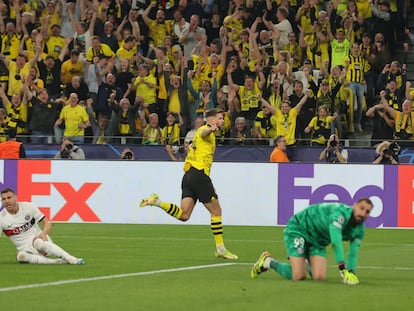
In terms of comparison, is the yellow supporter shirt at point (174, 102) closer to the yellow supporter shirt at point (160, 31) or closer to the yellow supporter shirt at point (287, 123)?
the yellow supporter shirt at point (160, 31)

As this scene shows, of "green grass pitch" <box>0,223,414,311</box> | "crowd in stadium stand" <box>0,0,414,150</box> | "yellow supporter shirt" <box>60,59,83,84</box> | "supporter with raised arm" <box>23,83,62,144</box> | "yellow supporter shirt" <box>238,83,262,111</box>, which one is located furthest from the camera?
"yellow supporter shirt" <box>60,59,83,84</box>

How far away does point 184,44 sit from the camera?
32281mm

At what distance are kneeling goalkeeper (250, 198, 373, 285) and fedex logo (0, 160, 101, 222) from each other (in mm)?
13013

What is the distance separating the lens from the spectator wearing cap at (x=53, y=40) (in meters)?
32.8

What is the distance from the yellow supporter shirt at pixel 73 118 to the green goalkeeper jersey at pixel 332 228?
16668mm

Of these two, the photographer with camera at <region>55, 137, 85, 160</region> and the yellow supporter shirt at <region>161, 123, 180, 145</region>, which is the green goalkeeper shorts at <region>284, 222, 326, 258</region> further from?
the yellow supporter shirt at <region>161, 123, 180, 145</region>

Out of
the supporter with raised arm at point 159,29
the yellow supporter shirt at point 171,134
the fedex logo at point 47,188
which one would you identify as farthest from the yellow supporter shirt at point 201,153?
the supporter with raised arm at point 159,29

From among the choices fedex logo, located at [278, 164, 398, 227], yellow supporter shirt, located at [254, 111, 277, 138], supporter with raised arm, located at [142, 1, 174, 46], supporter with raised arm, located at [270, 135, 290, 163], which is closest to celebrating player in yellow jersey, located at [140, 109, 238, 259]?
fedex logo, located at [278, 164, 398, 227]

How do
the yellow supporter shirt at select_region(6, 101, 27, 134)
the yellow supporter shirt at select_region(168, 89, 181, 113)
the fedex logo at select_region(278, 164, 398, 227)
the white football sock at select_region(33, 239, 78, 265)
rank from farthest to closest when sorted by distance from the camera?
the yellow supporter shirt at select_region(6, 101, 27, 134) < the yellow supporter shirt at select_region(168, 89, 181, 113) < the fedex logo at select_region(278, 164, 398, 227) < the white football sock at select_region(33, 239, 78, 265)

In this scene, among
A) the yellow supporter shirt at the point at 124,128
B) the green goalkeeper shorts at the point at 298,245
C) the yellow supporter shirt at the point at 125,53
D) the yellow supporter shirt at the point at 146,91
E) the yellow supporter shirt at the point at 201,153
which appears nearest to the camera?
the green goalkeeper shorts at the point at 298,245

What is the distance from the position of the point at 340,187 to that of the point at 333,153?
152 centimetres

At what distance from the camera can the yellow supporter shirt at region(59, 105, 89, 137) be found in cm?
3002

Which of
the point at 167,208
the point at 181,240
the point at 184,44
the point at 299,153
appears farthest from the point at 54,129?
the point at 167,208

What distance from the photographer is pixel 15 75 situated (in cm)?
3184
